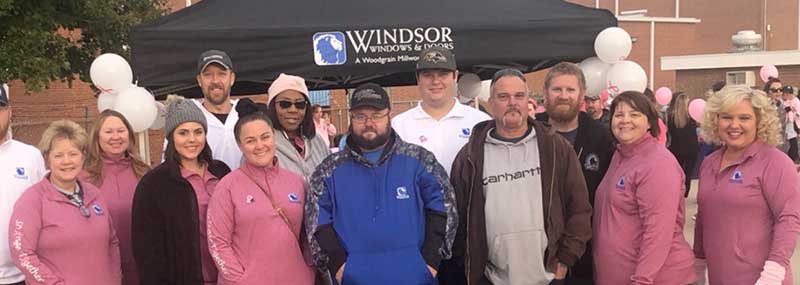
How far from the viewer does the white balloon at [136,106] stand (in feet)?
15.5

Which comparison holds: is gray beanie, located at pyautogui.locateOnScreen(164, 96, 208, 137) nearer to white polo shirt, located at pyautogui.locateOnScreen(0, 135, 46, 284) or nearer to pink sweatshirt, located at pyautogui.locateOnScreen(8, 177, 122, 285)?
pink sweatshirt, located at pyautogui.locateOnScreen(8, 177, 122, 285)

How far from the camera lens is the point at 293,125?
13.4 feet

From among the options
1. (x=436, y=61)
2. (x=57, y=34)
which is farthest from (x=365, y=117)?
(x=57, y=34)

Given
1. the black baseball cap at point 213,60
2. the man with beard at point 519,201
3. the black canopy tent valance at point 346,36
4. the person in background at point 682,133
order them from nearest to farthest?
the man with beard at point 519,201, the black baseball cap at point 213,60, the black canopy tent valance at point 346,36, the person in background at point 682,133

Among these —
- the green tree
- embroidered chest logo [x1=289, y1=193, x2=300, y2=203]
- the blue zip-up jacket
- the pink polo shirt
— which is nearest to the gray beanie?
the pink polo shirt

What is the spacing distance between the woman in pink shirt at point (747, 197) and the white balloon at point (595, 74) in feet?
5.45

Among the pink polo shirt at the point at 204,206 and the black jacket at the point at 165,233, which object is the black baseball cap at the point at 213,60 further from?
the black jacket at the point at 165,233

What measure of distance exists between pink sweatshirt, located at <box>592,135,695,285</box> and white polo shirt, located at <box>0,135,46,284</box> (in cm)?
305

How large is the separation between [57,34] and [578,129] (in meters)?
10.4

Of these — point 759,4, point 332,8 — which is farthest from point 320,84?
point 759,4

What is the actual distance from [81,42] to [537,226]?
38.4ft

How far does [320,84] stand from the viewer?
7.46 m

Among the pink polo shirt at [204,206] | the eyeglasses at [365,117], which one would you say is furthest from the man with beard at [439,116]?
the pink polo shirt at [204,206]

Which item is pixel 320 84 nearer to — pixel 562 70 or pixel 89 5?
pixel 562 70
